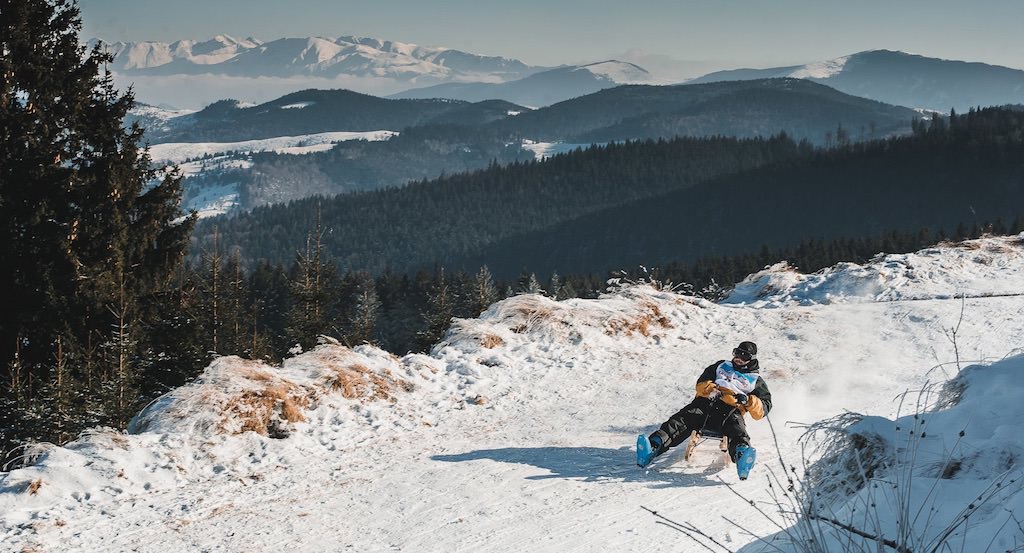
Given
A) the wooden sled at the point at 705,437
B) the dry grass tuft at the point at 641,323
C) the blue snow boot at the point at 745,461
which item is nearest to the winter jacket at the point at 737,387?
the wooden sled at the point at 705,437

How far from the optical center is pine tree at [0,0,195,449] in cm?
1709

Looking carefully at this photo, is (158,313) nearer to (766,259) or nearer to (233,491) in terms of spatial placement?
(233,491)

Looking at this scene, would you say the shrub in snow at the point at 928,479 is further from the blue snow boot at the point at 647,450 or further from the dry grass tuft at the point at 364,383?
the dry grass tuft at the point at 364,383

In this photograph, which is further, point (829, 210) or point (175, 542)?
point (829, 210)

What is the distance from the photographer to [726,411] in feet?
30.4

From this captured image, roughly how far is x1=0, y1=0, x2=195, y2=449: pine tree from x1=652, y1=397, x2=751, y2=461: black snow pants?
511 inches

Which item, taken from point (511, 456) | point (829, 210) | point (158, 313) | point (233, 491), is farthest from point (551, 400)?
point (829, 210)

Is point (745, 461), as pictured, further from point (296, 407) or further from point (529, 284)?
point (529, 284)

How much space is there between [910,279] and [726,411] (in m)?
11.8

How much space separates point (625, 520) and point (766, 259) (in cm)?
10186

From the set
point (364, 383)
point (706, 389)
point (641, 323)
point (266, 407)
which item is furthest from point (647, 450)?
point (641, 323)

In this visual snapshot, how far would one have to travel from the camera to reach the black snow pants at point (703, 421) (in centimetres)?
907

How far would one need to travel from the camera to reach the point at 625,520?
7.51 metres

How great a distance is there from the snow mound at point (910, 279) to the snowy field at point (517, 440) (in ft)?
5.13
